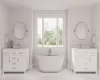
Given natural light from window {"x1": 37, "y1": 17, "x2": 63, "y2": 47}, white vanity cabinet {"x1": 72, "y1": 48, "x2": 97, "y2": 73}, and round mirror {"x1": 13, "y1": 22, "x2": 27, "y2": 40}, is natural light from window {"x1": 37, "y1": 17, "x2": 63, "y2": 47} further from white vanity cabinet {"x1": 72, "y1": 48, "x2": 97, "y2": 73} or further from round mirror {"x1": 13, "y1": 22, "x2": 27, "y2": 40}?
white vanity cabinet {"x1": 72, "y1": 48, "x2": 97, "y2": 73}

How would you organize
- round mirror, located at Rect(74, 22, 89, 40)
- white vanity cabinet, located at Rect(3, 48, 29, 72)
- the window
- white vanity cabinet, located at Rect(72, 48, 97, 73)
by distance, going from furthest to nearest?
1. the window
2. round mirror, located at Rect(74, 22, 89, 40)
3. white vanity cabinet, located at Rect(72, 48, 97, 73)
4. white vanity cabinet, located at Rect(3, 48, 29, 72)

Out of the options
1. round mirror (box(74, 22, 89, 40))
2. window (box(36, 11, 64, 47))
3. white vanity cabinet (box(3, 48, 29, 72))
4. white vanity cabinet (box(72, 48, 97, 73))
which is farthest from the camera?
window (box(36, 11, 64, 47))

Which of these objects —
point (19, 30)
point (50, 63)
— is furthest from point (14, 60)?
point (19, 30)

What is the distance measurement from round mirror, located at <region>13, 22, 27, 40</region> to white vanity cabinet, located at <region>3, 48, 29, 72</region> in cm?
101

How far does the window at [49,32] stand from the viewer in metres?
5.84

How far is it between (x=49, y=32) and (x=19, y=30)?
1303mm

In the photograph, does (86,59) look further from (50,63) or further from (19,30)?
(19,30)

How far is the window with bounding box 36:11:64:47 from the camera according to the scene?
5840 mm

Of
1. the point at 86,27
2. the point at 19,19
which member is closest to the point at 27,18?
the point at 19,19

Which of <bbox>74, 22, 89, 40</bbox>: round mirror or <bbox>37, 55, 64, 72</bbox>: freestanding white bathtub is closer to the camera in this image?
<bbox>37, 55, 64, 72</bbox>: freestanding white bathtub

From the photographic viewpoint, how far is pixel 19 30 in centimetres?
552

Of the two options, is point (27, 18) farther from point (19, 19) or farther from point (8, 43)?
point (8, 43)

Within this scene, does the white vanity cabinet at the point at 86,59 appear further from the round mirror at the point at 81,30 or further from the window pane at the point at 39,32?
the window pane at the point at 39,32

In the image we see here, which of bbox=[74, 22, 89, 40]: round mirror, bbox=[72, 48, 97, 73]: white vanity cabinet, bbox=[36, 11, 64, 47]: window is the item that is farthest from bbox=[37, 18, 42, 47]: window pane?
bbox=[72, 48, 97, 73]: white vanity cabinet
